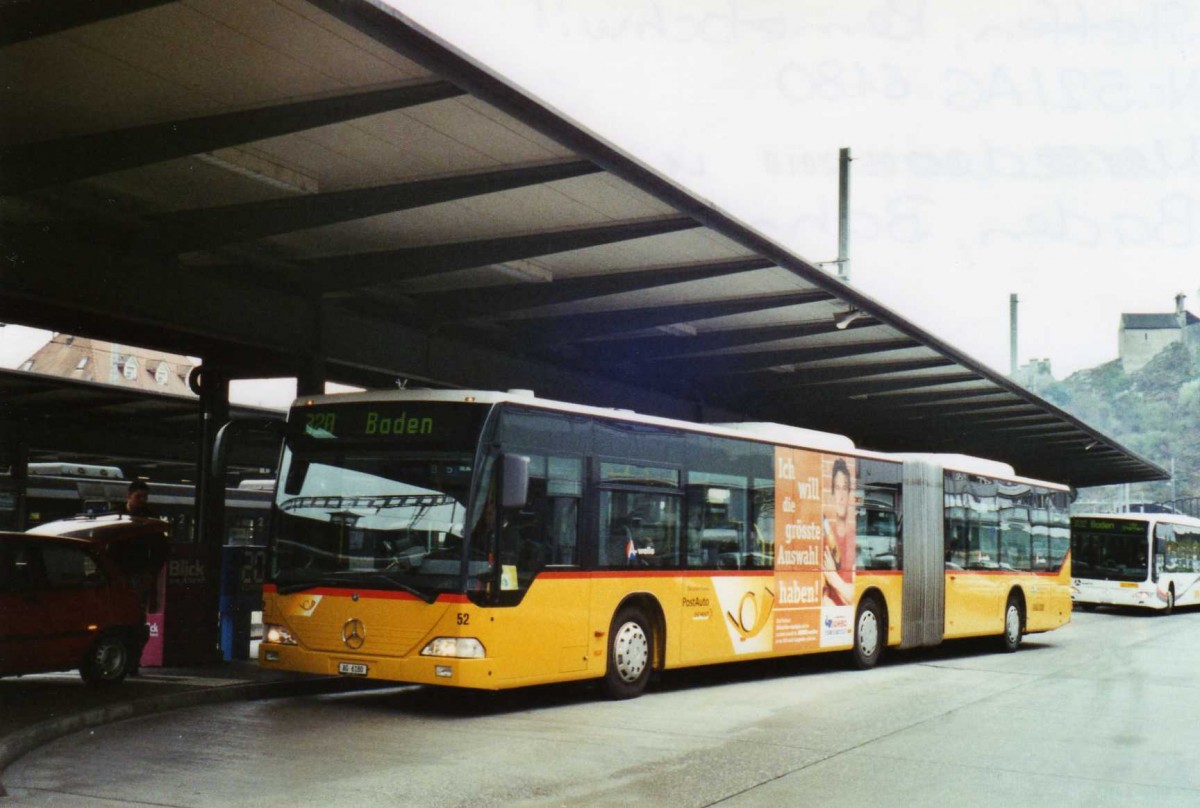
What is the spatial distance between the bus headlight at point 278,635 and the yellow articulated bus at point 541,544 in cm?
4

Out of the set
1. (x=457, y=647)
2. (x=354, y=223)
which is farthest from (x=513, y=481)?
(x=354, y=223)

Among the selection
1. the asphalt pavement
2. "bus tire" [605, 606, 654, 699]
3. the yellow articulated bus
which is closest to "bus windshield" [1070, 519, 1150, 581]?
the yellow articulated bus

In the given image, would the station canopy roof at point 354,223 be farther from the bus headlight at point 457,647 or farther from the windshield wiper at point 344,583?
the bus headlight at point 457,647

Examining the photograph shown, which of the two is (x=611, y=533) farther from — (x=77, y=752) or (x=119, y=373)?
(x=119, y=373)

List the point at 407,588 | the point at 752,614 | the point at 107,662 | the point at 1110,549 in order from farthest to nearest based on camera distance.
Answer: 1. the point at 1110,549
2. the point at 752,614
3. the point at 107,662
4. the point at 407,588

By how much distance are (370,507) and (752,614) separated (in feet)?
17.9

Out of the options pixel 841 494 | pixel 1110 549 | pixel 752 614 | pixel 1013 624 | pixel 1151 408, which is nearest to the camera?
pixel 752 614

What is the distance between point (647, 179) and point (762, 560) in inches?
223

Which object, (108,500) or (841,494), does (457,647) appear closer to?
(841,494)

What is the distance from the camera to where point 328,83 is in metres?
9.39

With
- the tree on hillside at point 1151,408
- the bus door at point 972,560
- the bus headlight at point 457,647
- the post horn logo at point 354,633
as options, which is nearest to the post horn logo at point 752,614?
the bus headlight at point 457,647

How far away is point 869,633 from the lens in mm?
17672

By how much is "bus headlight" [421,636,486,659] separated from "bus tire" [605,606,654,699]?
202 cm

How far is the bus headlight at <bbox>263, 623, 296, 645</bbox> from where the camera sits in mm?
11810
